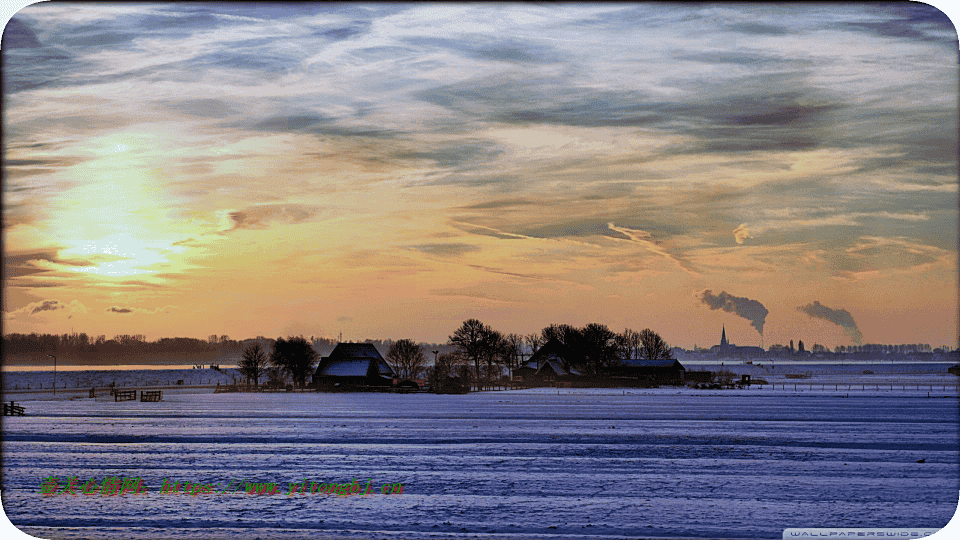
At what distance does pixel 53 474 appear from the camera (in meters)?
25.6

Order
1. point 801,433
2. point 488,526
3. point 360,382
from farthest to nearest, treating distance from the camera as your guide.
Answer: point 360,382 < point 801,433 < point 488,526

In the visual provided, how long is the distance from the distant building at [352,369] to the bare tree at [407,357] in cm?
3039

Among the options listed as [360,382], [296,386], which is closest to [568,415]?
[360,382]

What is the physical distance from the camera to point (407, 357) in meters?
151

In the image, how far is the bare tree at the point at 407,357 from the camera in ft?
492

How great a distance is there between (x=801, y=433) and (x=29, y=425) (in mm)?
41311

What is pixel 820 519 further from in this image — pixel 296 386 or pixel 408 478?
pixel 296 386

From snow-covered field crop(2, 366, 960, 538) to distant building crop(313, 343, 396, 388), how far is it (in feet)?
205

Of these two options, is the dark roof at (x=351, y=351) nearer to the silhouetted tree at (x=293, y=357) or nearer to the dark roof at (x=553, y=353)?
the silhouetted tree at (x=293, y=357)

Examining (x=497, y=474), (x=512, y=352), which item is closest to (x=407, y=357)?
(x=512, y=352)

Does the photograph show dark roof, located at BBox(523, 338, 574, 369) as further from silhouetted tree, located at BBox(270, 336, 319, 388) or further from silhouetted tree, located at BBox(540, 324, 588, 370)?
silhouetted tree, located at BBox(270, 336, 319, 388)

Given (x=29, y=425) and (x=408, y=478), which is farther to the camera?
(x=29, y=425)

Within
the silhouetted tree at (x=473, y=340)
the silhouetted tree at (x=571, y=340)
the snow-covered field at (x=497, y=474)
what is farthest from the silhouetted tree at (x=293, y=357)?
the snow-covered field at (x=497, y=474)

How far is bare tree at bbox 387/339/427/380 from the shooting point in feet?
492
